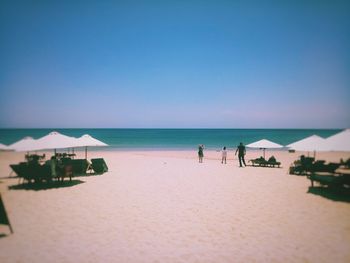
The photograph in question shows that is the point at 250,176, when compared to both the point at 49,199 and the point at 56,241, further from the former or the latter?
the point at 56,241

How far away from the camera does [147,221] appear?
7.46 m

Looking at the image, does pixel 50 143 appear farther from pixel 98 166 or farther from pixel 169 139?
pixel 169 139

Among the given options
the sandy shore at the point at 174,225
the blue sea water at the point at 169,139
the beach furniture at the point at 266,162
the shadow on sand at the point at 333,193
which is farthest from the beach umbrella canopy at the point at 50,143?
the blue sea water at the point at 169,139

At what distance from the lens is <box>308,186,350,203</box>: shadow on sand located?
1016cm

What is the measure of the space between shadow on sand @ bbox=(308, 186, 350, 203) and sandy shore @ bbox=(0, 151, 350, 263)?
410 mm

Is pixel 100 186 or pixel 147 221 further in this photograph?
pixel 100 186

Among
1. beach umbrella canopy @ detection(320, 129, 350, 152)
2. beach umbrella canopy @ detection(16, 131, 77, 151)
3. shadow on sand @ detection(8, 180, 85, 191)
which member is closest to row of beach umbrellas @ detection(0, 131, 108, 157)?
beach umbrella canopy @ detection(16, 131, 77, 151)

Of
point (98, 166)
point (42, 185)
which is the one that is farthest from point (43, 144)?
point (98, 166)

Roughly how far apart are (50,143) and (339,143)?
1247cm

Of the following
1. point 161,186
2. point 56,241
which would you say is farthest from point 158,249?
point 161,186

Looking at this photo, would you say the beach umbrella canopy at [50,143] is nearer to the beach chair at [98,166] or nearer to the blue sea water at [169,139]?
the beach chair at [98,166]

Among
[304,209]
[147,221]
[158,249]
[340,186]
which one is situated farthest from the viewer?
[340,186]

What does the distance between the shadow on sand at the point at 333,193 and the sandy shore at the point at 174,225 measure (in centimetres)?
41

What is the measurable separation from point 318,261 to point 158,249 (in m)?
3.23
